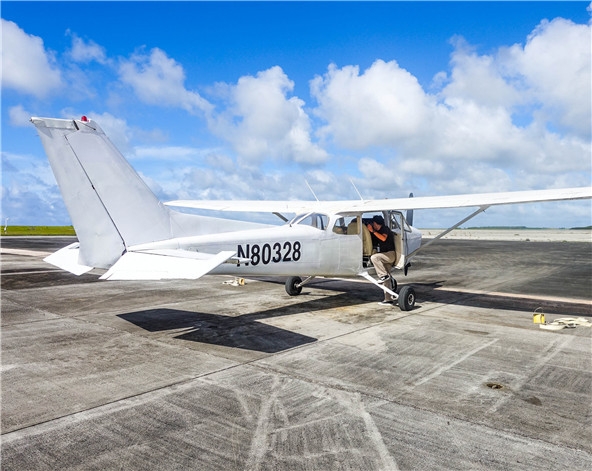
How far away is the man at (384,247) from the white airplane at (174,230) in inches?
7.3

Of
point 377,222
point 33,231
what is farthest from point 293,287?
point 33,231

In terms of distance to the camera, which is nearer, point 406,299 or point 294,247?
point 294,247

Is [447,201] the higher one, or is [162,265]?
[447,201]

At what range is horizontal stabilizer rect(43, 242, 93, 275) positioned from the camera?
23.7ft

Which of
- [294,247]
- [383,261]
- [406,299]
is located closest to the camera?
[294,247]

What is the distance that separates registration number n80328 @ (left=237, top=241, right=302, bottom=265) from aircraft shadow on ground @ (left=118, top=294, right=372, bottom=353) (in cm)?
125

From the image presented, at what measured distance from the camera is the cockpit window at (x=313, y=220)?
1007cm

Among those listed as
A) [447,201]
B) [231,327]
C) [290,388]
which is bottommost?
[290,388]

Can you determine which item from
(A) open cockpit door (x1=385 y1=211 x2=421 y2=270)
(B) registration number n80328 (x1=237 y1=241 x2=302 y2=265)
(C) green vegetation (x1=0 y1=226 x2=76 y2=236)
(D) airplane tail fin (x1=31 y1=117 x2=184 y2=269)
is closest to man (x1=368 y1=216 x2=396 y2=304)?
(A) open cockpit door (x1=385 y1=211 x2=421 y2=270)

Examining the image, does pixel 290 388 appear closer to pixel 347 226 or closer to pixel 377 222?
pixel 347 226

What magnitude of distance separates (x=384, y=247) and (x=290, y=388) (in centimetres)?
637

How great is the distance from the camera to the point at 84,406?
4633 mm

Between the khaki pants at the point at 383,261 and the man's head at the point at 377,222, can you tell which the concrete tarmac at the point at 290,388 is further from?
the man's head at the point at 377,222

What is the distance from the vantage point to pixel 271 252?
8.88 metres
